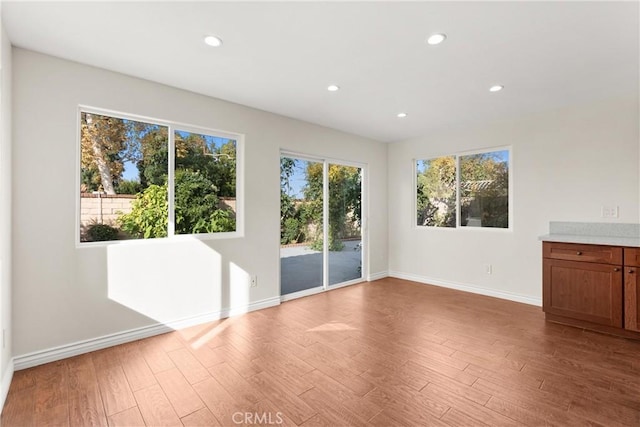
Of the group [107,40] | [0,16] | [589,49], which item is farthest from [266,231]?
[589,49]

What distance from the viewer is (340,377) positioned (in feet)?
7.48

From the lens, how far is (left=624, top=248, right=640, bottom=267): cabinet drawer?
288 cm

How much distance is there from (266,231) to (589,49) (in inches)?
138

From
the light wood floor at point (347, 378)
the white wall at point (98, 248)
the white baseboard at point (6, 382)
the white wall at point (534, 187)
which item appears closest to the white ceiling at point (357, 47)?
the white wall at point (98, 248)

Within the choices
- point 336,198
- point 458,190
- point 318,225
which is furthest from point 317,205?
point 458,190

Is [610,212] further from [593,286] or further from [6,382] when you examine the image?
[6,382]

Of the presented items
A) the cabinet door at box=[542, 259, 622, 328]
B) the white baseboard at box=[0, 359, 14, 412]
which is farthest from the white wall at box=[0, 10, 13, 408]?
the cabinet door at box=[542, 259, 622, 328]

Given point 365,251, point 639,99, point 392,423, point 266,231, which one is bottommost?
point 392,423

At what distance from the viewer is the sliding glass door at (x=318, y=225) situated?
427 cm

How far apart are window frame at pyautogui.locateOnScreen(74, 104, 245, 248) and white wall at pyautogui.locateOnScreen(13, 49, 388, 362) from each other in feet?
0.15

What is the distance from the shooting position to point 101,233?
280cm

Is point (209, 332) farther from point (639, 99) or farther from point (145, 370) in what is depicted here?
point (639, 99)

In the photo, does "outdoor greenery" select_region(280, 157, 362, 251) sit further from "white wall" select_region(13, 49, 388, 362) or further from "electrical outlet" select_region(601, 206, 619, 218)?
"electrical outlet" select_region(601, 206, 619, 218)

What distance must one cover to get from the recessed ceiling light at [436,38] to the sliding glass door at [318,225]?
239 centimetres
